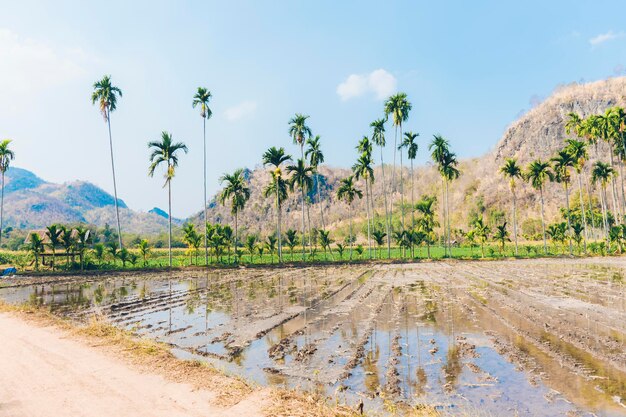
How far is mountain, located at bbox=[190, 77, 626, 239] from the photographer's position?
137 meters

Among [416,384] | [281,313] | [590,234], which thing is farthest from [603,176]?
[416,384]

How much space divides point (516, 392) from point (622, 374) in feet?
11.0

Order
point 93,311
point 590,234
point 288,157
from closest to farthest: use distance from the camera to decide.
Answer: point 93,311 → point 288,157 → point 590,234

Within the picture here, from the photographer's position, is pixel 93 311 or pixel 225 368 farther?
pixel 93 311

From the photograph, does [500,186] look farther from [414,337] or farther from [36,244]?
[414,337]

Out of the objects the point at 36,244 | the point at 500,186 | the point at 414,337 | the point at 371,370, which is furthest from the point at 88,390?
the point at 500,186

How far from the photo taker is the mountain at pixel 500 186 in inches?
5399

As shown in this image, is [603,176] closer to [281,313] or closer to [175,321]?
[281,313]

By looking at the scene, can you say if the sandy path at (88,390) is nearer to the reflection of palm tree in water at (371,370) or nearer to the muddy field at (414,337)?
the muddy field at (414,337)

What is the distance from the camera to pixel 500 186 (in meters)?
146

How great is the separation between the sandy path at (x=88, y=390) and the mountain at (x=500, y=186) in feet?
421

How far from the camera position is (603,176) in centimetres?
6656

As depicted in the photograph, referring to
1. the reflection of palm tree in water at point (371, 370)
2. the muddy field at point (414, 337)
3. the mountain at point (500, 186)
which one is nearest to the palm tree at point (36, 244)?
the muddy field at point (414, 337)

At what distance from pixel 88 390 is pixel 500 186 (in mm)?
156683
